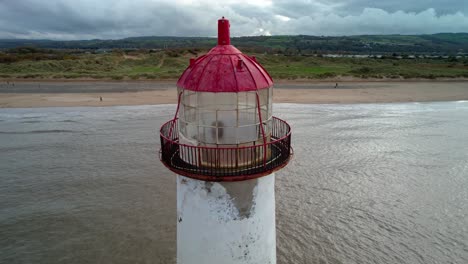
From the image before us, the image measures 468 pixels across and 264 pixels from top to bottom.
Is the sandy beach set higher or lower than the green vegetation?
lower

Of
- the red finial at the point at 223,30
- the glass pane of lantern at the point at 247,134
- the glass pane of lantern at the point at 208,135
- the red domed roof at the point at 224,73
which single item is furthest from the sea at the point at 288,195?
the red finial at the point at 223,30

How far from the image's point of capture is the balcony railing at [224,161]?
15.7ft

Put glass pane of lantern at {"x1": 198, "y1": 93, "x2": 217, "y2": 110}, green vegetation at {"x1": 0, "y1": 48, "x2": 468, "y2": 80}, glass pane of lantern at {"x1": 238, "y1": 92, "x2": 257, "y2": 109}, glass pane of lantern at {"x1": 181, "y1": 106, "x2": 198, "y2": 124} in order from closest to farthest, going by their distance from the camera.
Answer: glass pane of lantern at {"x1": 238, "y1": 92, "x2": 257, "y2": 109} → glass pane of lantern at {"x1": 198, "y1": 93, "x2": 217, "y2": 110} → glass pane of lantern at {"x1": 181, "y1": 106, "x2": 198, "y2": 124} → green vegetation at {"x1": 0, "y1": 48, "x2": 468, "y2": 80}

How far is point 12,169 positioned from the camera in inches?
634

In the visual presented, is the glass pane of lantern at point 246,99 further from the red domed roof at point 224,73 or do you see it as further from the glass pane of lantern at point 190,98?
the glass pane of lantern at point 190,98

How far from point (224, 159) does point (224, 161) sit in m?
0.04

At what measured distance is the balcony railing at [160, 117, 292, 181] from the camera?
15.7 feet

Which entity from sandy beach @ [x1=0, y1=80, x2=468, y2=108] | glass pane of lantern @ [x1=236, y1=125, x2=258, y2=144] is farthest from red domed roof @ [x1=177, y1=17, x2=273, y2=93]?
sandy beach @ [x1=0, y1=80, x2=468, y2=108]

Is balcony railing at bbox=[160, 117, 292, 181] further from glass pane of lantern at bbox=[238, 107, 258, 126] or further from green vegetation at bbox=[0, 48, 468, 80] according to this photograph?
green vegetation at bbox=[0, 48, 468, 80]

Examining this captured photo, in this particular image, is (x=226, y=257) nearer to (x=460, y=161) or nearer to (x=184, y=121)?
(x=184, y=121)

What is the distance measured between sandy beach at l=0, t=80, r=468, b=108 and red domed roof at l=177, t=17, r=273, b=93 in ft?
87.5

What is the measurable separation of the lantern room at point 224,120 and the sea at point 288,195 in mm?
6058

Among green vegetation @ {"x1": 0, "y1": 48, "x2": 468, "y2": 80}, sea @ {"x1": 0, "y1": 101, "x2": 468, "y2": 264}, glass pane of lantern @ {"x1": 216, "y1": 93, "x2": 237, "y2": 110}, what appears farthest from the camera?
green vegetation @ {"x1": 0, "y1": 48, "x2": 468, "y2": 80}

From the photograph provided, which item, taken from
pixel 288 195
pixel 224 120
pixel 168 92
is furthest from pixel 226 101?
pixel 168 92
